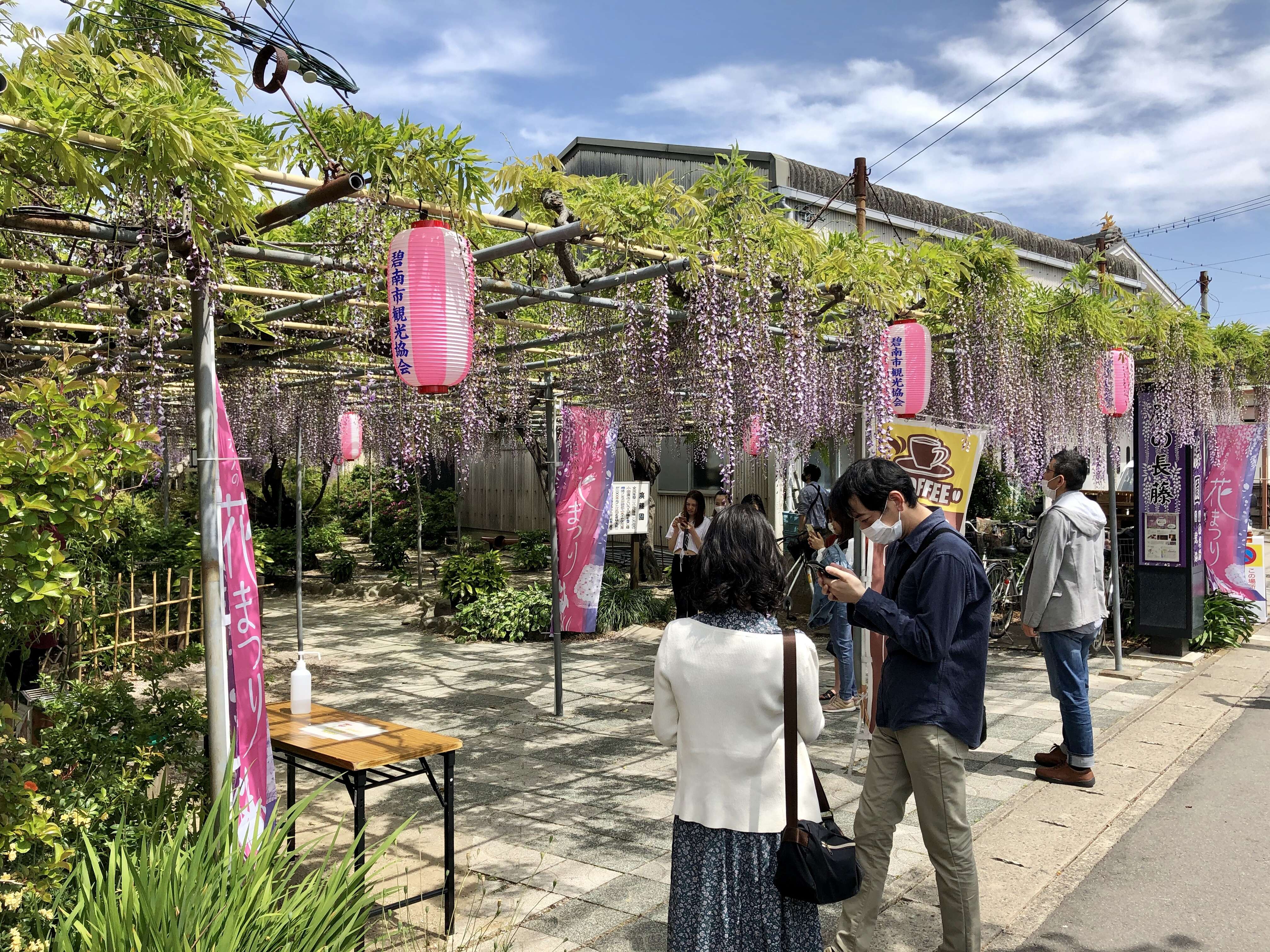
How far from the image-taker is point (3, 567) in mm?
2203

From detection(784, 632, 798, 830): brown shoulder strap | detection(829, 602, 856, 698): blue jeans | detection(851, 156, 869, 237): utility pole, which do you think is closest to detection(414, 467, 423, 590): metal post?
detection(829, 602, 856, 698): blue jeans

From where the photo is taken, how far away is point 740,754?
2.16m

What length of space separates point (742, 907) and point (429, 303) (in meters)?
2.34

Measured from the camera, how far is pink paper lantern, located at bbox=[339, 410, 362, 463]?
9773mm

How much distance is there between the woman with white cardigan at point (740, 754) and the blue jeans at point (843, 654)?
159 inches

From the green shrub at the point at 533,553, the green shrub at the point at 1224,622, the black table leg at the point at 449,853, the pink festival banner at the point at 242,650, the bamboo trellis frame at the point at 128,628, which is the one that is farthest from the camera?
the green shrub at the point at 533,553

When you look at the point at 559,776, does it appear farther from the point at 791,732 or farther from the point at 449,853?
the point at 791,732

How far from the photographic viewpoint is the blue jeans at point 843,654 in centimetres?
615

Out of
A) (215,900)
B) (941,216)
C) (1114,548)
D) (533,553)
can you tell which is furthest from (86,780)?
(941,216)

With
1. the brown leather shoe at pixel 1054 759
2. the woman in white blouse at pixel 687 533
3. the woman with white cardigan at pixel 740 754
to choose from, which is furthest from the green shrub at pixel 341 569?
the woman with white cardigan at pixel 740 754

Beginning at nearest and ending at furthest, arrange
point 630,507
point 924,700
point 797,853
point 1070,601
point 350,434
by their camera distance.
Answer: point 797,853 → point 924,700 → point 1070,601 → point 630,507 → point 350,434

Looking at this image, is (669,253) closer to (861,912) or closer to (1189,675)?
(861,912)

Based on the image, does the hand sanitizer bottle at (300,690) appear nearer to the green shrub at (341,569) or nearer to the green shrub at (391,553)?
the green shrub at (341,569)

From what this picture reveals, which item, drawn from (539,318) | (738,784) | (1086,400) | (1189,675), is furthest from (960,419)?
(738,784)
